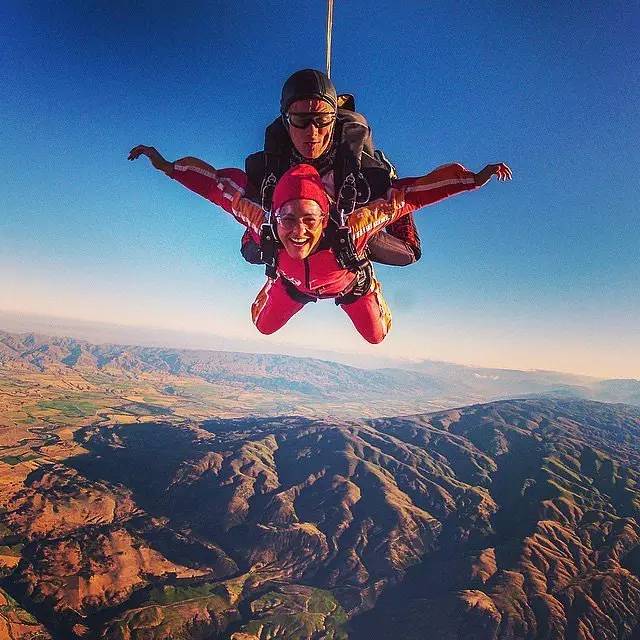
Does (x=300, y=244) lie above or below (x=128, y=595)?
above

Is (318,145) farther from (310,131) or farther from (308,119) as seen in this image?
(308,119)

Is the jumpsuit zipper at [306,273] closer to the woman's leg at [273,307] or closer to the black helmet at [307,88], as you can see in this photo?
the woman's leg at [273,307]

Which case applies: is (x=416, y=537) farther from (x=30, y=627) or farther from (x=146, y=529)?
(x=30, y=627)

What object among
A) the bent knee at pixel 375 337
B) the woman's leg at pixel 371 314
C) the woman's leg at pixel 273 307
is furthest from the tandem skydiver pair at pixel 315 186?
the bent knee at pixel 375 337

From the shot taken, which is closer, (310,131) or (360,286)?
(310,131)

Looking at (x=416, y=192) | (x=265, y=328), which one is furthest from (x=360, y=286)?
(x=265, y=328)

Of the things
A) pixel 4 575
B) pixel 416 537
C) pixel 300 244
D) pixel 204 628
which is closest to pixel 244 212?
pixel 300 244

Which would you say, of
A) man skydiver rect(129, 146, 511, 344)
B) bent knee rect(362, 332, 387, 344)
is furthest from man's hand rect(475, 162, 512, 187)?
bent knee rect(362, 332, 387, 344)
